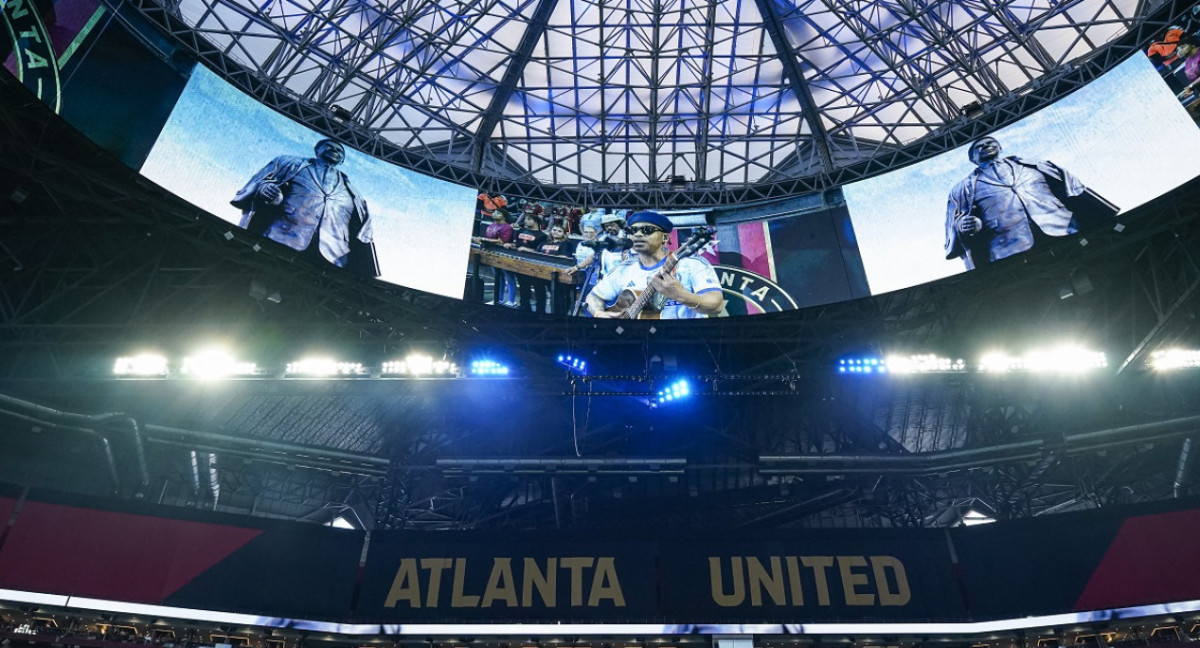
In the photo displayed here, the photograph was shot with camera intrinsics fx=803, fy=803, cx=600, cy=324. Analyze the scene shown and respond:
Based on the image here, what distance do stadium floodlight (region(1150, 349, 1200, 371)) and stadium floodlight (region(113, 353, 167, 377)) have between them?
1112 inches

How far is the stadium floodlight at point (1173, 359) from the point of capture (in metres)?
22.6

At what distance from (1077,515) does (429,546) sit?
1876 cm

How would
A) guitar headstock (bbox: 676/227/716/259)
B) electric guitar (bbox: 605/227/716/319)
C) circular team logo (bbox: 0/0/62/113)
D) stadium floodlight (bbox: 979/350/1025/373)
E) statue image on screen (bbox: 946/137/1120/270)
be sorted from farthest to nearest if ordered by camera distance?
guitar headstock (bbox: 676/227/716/259) → electric guitar (bbox: 605/227/716/319) → stadium floodlight (bbox: 979/350/1025/373) → statue image on screen (bbox: 946/137/1120/270) → circular team logo (bbox: 0/0/62/113)

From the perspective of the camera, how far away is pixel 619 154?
2927cm

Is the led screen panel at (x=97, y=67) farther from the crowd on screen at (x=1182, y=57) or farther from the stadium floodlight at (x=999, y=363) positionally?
the crowd on screen at (x=1182, y=57)

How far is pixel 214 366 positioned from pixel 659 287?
1329cm

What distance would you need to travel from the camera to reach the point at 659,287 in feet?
81.1

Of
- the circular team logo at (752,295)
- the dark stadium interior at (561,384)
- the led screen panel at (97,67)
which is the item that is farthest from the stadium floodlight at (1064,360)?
the led screen panel at (97,67)

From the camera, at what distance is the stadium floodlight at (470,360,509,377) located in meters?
24.2

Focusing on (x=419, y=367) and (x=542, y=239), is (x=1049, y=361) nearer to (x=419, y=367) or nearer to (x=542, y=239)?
(x=542, y=239)

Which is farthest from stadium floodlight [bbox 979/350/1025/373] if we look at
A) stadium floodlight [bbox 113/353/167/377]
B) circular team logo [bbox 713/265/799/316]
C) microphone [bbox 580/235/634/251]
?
stadium floodlight [bbox 113/353/167/377]

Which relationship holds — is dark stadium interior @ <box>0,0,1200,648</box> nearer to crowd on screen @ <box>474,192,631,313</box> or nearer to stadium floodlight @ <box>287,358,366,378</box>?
Result: stadium floodlight @ <box>287,358,366,378</box>

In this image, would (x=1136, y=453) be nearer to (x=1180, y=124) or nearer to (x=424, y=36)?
(x=1180, y=124)

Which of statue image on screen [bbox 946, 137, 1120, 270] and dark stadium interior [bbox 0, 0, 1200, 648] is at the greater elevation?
statue image on screen [bbox 946, 137, 1120, 270]
